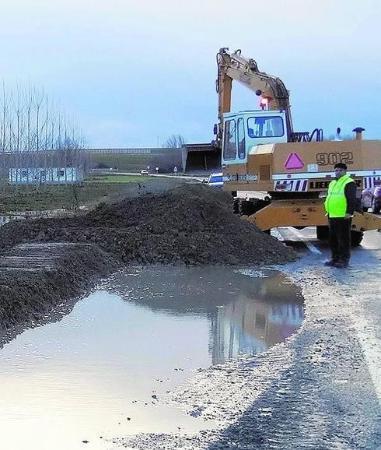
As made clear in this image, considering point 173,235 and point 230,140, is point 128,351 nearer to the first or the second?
point 173,235

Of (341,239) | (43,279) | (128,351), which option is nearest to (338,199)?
(341,239)

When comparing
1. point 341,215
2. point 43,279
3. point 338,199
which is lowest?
point 43,279

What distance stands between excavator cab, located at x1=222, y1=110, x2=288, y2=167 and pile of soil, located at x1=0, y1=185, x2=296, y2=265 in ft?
9.63

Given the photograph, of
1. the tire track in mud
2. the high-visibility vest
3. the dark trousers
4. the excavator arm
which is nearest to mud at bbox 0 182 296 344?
the dark trousers

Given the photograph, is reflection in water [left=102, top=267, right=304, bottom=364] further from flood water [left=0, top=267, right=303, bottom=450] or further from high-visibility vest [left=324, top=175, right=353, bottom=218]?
high-visibility vest [left=324, top=175, right=353, bottom=218]

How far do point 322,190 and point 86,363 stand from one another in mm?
10679

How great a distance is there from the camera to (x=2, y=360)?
6848mm

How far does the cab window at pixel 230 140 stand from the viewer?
19484 mm

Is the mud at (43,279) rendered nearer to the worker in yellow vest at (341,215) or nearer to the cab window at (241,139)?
the worker in yellow vest at (341,215)

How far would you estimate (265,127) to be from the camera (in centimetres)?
1955

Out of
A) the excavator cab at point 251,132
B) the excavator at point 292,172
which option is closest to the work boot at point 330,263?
the excavator at point 292,172

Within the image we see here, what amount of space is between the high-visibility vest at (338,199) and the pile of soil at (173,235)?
1252mm

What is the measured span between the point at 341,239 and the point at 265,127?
681cm

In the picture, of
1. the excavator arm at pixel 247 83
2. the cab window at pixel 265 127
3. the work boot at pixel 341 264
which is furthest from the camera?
the excavator arm at pixel 247 83
